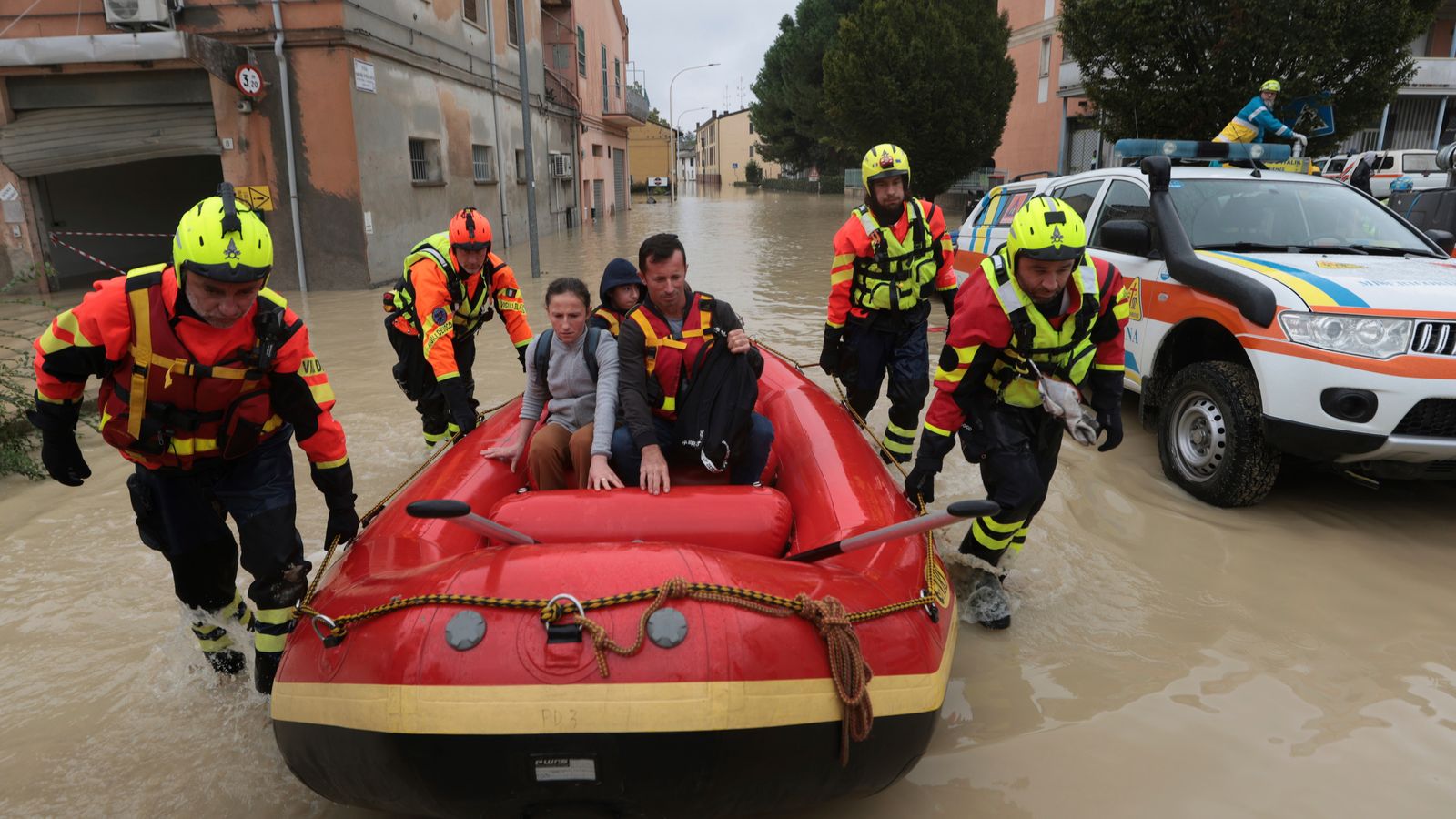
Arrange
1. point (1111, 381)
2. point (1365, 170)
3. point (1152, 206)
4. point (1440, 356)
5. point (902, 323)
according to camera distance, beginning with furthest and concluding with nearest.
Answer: point (1365, 170) < point (1152, 206) < point (902, 323) < point (1440, 356) < point (1111, 381)

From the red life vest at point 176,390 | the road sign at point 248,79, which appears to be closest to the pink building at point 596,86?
the road sign at point 248,79

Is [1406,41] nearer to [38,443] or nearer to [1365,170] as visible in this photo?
[1365,170]

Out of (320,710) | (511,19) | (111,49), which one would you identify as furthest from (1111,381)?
(511,19)

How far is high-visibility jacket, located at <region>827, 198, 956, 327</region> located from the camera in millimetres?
4637

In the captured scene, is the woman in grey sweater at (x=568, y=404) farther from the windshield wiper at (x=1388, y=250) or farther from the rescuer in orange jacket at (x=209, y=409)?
the windshield wiper at (x=1388, y=250)

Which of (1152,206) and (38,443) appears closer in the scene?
(1152,206)

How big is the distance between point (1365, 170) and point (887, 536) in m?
8.64

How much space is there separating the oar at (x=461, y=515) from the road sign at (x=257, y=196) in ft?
34.9

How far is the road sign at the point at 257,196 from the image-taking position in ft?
37.3

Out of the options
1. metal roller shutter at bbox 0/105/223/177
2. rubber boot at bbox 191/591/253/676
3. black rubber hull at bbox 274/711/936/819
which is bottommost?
rubber boot at bbox 191/591/253/676

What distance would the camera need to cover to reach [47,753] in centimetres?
293

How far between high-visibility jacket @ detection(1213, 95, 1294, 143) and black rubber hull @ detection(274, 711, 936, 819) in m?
6.96

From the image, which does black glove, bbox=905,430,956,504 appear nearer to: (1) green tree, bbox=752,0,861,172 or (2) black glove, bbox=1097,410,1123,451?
(2) black glove, bbox=1097,410,1123,451

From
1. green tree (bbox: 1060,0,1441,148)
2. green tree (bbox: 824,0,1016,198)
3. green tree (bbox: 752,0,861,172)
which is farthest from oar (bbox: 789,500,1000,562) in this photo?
green tree (bbox: 752,0,861,172)
